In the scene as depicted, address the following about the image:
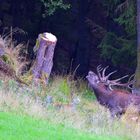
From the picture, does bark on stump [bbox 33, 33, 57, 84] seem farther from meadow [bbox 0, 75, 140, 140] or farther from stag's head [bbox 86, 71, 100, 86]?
stag's head [bbox 86, 71, 100, 86]

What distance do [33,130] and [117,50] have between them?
16325mm

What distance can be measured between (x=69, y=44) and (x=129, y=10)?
10441 millimetres

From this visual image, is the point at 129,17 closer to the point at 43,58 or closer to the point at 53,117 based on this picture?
the point at 43,58

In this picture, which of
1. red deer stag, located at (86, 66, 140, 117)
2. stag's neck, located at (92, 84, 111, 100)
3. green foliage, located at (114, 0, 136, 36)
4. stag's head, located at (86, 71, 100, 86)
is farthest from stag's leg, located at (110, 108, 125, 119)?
green foliage, located at (114, 0, 136, 36)

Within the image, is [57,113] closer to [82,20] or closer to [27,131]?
[27,131]

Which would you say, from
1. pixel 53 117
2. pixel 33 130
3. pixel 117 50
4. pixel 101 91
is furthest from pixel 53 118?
pixel 117 50

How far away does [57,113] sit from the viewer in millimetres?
14414

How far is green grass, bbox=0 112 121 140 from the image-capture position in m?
11.1

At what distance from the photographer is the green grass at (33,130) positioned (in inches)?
437

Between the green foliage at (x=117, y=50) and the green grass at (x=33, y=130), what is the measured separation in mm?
14565

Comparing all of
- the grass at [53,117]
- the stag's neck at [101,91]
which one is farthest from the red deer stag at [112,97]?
the grass at [53,117]

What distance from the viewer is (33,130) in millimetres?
11711

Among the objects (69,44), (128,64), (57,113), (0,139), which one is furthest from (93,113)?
(69,44)

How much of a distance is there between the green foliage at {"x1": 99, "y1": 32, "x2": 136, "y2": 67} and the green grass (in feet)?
47.8
